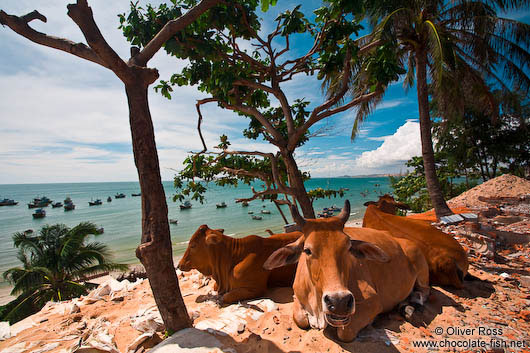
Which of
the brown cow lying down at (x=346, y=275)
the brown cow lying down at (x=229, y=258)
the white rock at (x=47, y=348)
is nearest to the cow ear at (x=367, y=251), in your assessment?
the brown cow lying down at (x=346, y=275)

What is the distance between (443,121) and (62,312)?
80.8 ft

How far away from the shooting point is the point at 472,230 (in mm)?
5566

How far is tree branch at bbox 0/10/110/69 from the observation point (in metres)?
2.58

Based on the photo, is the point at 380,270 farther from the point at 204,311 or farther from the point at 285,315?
the point at 204,311

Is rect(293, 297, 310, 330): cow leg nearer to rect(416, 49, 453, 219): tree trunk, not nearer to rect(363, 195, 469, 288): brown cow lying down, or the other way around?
rect(363, 195, 469, 288): brown cow lying down

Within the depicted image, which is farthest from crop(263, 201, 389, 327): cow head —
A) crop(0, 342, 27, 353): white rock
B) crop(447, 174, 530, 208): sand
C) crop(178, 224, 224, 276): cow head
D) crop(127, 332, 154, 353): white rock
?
crop(447, 174, 530, 208): sand

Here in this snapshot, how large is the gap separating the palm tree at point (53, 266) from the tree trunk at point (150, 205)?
1083 cm

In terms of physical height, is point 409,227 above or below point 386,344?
above

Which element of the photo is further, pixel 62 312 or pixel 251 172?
pixel 251 172

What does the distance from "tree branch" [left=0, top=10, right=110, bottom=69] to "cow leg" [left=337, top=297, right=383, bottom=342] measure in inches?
160

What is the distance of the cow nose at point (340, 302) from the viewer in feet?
7.25

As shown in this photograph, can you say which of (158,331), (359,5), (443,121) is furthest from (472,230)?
(443,121)

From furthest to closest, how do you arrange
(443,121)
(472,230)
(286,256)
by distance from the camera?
(443,121), (472,230), (286,256)

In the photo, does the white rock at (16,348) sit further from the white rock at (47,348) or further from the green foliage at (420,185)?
the green foliage at (420,185)
